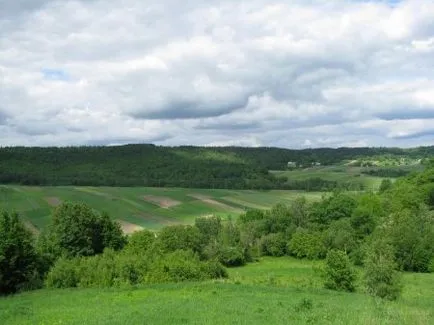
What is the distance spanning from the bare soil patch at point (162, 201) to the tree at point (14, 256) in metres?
60.7

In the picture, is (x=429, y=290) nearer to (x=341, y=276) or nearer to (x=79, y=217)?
(x=341, y=276)

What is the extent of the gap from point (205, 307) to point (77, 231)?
39.6 metres

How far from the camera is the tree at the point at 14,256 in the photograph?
50062 millimetres

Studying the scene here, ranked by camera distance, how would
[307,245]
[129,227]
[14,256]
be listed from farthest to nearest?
[129,227] < [307,245] < [14,256]

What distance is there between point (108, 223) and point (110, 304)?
38.1 m

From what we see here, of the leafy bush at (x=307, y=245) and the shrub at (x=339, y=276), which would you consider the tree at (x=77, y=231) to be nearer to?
the shrub at (x=339, y=276)

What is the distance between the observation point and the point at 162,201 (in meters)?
117

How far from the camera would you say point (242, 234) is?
9456 cm

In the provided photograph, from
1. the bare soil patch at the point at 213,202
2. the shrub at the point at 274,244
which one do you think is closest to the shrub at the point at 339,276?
the shrub at the point at 274,244

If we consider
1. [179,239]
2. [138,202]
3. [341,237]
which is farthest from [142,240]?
[138,202]

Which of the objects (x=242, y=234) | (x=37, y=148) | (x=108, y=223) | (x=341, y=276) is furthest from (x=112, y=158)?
(x=341, y=276)

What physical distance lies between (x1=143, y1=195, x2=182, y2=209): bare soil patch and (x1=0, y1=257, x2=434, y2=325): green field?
7187 centimetres

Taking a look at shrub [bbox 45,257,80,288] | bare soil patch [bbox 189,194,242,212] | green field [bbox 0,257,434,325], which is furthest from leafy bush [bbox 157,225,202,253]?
bare soil patch [bbox 189,194,242,212]

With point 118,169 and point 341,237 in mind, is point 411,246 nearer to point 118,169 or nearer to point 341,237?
point 341,237
